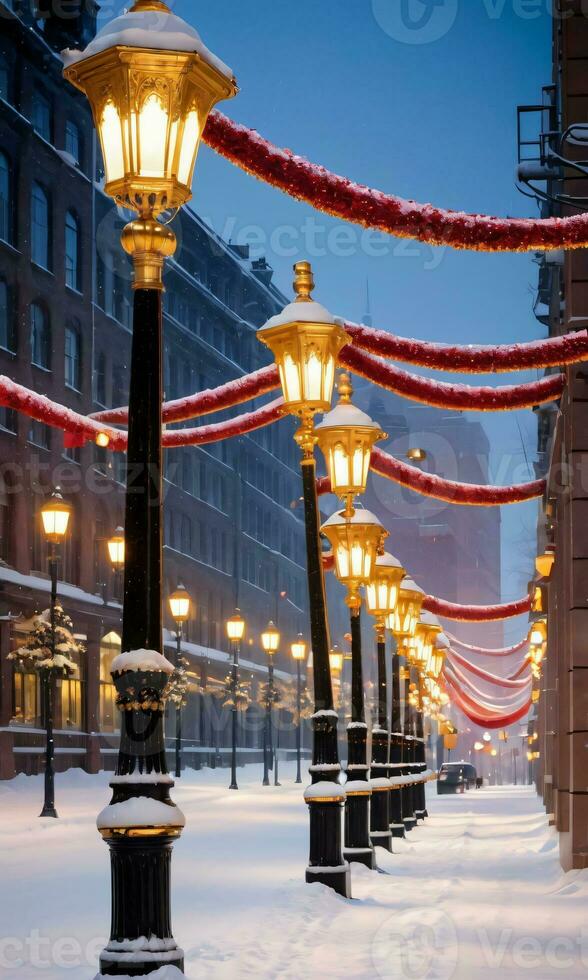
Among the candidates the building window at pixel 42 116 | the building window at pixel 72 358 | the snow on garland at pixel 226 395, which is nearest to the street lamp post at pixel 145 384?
the snow on garland at pixel 226 395

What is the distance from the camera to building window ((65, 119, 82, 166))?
176 ft

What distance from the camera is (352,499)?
1783 centimetres

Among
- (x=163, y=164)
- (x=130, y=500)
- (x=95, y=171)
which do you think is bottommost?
(x=130, y=500)

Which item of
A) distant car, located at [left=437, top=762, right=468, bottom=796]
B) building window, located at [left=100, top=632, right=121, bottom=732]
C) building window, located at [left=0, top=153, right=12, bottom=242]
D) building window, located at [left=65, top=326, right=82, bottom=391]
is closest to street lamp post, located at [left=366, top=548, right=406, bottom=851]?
building window, located at [left=0, top=153, right=12, bottom=242]

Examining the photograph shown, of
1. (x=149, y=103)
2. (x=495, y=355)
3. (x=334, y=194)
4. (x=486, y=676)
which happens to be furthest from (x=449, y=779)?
(x=149, y=103)

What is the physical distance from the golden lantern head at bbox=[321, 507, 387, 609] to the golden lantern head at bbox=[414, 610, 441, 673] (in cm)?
1670

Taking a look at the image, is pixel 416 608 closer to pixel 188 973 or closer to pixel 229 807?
pixel 229 807

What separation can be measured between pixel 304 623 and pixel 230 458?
1062 inches

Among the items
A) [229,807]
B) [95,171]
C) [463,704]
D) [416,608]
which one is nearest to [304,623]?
[463,704]

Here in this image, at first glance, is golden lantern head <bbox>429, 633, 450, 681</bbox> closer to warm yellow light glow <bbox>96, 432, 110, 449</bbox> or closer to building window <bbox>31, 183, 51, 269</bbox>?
building window <bbox>31, 183, 51, 269</bbox>

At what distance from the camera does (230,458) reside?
3438 inches

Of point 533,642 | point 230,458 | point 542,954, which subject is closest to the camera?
point 542,954

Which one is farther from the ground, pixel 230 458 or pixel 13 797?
pixel 230 458

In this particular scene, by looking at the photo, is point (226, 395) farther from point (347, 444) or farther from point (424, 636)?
point (424, 636)
